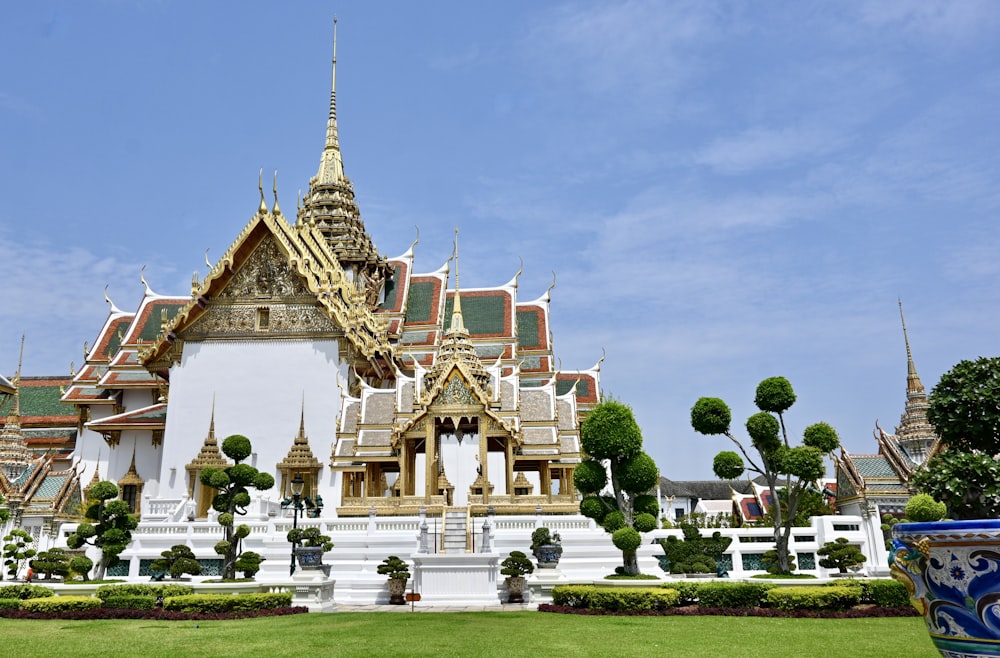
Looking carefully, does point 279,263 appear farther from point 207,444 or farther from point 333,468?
point 333,468

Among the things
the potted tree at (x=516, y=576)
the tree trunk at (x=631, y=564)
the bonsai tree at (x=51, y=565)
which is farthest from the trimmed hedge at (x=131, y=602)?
the tree trunk at (x=631, y=564)

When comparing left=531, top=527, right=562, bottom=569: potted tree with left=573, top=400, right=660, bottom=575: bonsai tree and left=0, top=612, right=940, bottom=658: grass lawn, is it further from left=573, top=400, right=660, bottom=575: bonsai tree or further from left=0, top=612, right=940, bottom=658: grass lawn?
left=0, top=612, right=940, bottom=658: grass lawn

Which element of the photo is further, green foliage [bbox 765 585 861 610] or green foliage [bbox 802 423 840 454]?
green foliage [bbox 802 423 840 454]

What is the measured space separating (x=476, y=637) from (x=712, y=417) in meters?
6.22

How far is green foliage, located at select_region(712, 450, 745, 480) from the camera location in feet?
39.6

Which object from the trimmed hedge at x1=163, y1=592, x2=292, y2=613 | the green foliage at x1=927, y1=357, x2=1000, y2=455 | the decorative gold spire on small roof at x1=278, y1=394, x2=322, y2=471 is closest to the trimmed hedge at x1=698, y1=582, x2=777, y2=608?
the green foliage at x1=927, y1=357, x2=1000, y2=455

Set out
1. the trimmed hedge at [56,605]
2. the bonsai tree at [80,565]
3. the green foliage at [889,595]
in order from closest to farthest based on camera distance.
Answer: the green foliage at [889,595] → the trimmed hedge at [56,605] → the bonsai tree at [80,565]

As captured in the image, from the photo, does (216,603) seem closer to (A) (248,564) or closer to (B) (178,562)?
(A) (248,564)

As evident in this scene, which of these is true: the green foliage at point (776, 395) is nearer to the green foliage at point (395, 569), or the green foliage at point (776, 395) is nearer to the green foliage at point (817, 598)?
the green foliage at point (817, 598)

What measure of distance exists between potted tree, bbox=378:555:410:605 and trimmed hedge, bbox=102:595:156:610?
136 inches

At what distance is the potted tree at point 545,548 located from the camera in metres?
12.1

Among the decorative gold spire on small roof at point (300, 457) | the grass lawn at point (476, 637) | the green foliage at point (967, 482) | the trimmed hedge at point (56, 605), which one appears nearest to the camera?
the green foliage at point (967, 482)

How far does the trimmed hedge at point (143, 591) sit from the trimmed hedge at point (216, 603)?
16.0 inches

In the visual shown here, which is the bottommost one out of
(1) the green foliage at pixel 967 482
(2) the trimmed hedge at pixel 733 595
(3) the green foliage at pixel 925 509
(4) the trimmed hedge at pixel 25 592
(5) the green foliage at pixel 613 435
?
(2) the trimmed hedge at pixel 733 595
